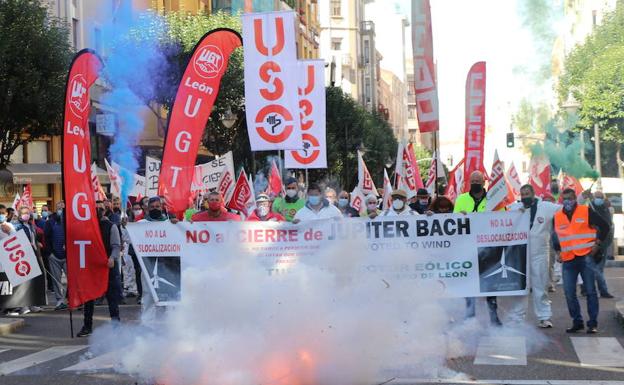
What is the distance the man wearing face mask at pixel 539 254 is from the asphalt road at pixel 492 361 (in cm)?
28

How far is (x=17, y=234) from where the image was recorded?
1641 cm

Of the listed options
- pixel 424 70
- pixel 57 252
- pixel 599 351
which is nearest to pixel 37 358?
pixel 599 351

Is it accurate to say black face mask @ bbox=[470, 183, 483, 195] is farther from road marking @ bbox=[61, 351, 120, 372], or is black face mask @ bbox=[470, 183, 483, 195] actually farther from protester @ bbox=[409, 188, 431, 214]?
road marking @ bbox=[61, 351, 120, 372]

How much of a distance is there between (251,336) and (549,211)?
5832mm

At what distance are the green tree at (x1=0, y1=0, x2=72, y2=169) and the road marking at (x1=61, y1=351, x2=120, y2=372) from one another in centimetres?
1524

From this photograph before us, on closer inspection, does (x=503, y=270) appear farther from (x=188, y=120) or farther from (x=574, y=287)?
(x=188, y=120)

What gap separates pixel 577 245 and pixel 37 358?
6.27 meters

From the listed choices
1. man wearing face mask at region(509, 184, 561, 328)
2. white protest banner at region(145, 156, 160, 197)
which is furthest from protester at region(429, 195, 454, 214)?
white protest banner at region(145, 156, 160, 197)

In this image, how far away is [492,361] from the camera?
10.2m

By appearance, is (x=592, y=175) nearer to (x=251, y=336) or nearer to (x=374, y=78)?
(x=251, y=336)

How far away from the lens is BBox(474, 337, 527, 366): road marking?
Result: 10.2 metres

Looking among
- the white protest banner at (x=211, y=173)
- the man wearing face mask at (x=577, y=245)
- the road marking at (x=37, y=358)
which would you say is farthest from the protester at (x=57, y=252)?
the man wearing face mask at (x=577, y=245)

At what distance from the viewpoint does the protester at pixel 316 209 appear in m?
12.7

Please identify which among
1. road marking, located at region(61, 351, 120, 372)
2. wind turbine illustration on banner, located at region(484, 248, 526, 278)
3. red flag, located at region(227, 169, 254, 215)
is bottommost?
road marking, located at region(61, 351, 120, 372)
